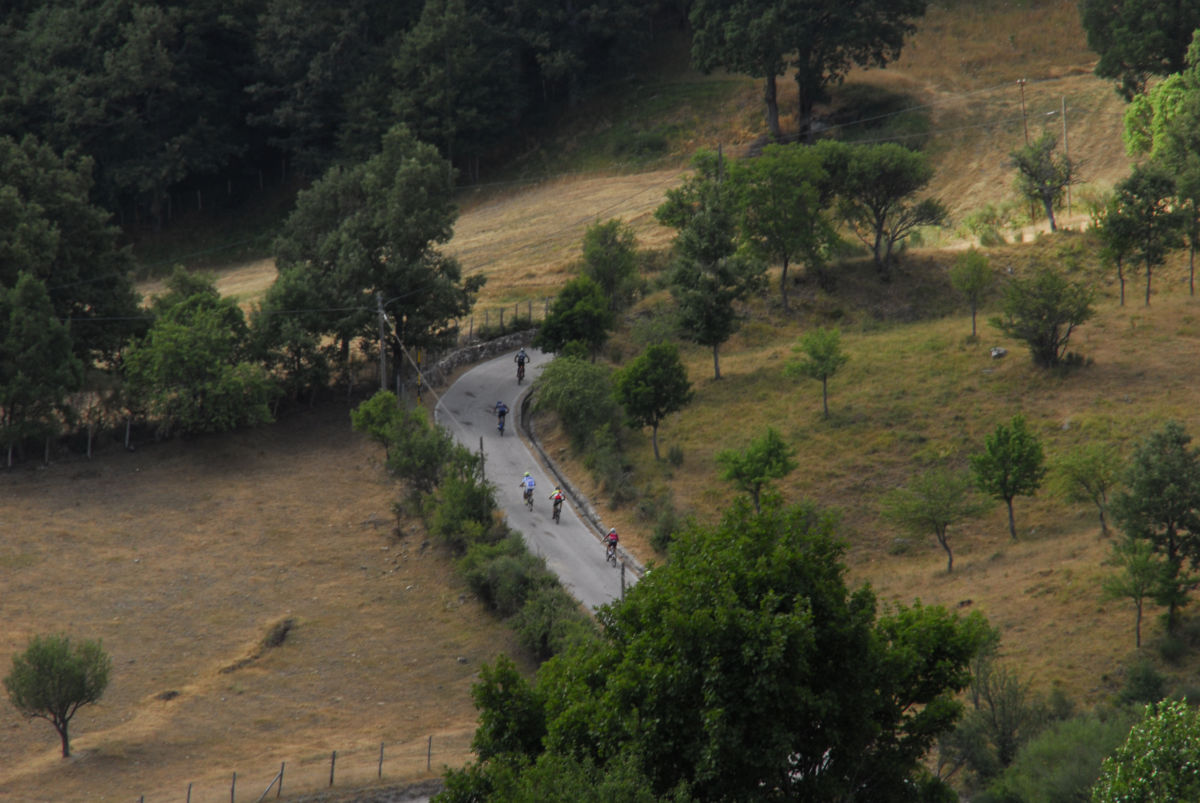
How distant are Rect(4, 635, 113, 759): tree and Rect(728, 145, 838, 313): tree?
35.5m

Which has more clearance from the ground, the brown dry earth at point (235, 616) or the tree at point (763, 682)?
the tree at point (763, 682)

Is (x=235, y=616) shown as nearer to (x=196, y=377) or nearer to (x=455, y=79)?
(x=196, y=377)

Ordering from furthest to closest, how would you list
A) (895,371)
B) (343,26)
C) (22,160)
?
(343,26), (22,160), (895,371)

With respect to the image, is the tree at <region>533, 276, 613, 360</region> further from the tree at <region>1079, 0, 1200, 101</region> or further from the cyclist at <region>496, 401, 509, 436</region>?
the tree at <region>1079, 0, 1200, 101</region>

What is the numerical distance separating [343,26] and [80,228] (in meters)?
32.1

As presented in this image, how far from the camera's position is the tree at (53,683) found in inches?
1377

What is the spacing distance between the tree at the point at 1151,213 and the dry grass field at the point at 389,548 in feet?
8.00

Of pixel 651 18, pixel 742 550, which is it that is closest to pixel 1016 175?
pixel 651 18

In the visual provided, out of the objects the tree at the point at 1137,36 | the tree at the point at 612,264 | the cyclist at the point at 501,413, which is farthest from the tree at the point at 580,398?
the tree at the point at 1137,36

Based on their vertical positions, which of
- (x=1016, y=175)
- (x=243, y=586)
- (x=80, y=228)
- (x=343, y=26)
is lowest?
(x=243, y=586)

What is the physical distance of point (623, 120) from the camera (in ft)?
284

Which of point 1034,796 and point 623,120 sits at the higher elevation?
point 623,120

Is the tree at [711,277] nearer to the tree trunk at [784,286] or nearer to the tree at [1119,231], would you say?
the tree trunk at [784,286]

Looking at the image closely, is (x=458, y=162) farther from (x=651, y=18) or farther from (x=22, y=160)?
(x=22, y=160)
